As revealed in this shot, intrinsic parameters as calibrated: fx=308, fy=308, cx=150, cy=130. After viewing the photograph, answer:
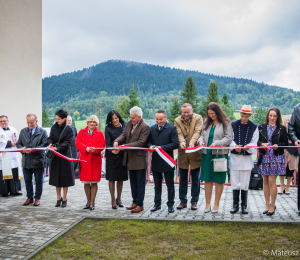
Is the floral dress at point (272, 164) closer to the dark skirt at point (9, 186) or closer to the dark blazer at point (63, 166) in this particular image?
the dark blazer at point (63, 166)

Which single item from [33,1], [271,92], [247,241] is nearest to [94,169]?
[247,241]

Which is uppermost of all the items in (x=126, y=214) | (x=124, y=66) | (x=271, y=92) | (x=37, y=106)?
(x=124, y=66)

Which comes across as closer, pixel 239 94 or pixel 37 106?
pixel 37 106

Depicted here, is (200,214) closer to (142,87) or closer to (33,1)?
(33,1)

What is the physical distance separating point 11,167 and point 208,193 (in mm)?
5081

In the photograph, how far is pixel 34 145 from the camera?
272 inches

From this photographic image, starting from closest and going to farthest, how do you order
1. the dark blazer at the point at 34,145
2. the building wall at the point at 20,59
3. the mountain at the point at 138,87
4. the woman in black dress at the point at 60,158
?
the woman in black dress at the point at 60,158
the dark blazer at the point at 34,145
the building wall at the point at 20,59
the mountain at the point at 138,87

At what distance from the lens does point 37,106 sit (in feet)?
34.9

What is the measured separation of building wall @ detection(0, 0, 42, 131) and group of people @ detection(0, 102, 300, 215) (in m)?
2.89

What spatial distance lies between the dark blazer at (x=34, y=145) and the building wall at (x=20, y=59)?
2514 millimetres

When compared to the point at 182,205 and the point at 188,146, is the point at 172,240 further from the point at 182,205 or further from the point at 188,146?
the point at 188,146

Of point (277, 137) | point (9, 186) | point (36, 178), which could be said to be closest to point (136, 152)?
point (36, 178)

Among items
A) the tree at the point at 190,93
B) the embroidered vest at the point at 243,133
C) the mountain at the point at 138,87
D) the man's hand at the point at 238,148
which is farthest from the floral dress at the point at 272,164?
the tree at the point at 190,93

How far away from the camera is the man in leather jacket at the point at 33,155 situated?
688cm
